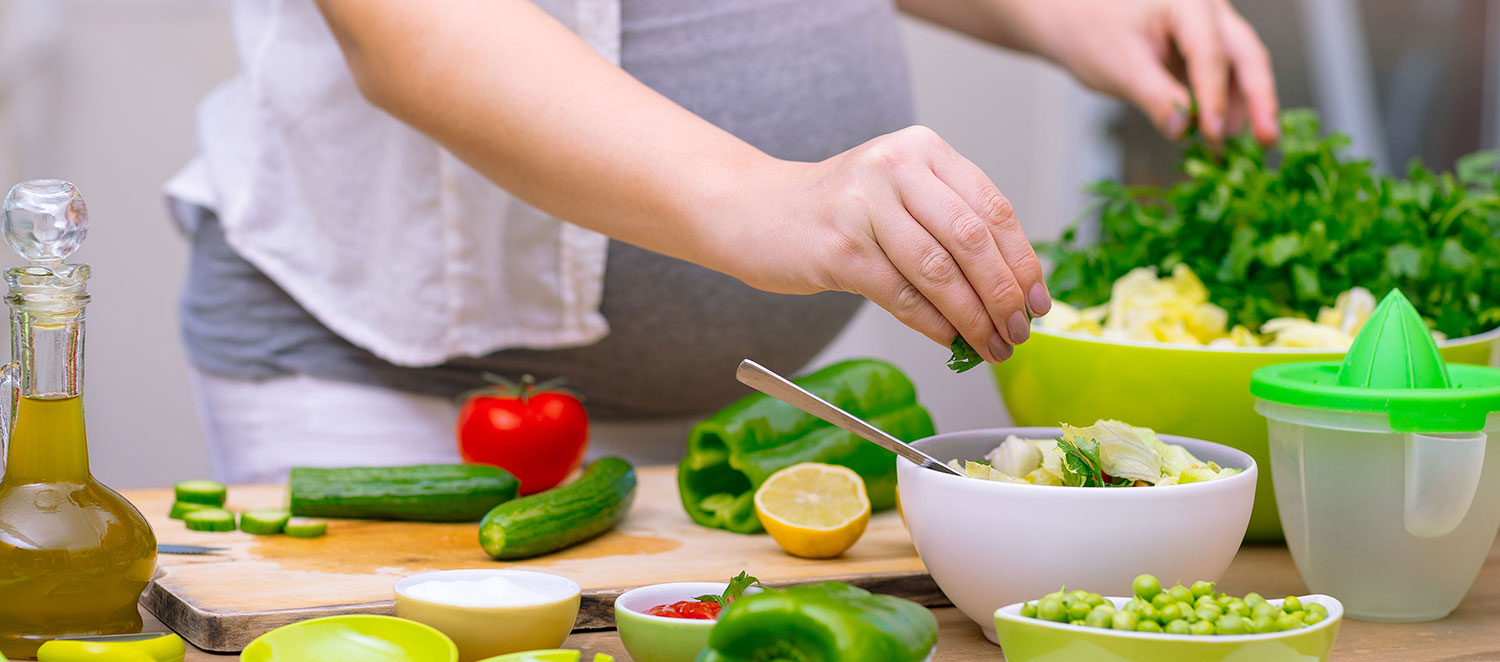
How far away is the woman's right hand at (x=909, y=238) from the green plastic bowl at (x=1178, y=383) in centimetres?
24

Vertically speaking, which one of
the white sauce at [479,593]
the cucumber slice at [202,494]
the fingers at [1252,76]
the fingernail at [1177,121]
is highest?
the fingers at [1252,76]

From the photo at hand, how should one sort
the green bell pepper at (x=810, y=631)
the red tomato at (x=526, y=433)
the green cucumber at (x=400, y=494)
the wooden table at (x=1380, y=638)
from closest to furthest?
the green bell pepper at (x=810, y=631)
the wooden table at (x=1380, y=638)
the green cucumber at (x=400, y=494)
the red tomato at (x=526, y=433)

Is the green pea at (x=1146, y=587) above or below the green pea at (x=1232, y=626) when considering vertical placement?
above

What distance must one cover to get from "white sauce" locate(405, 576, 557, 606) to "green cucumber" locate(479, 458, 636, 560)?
7.3 inches

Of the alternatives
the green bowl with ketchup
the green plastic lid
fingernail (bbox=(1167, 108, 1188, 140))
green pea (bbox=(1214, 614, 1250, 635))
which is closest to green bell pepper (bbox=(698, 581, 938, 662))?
the green bowl with ketchup

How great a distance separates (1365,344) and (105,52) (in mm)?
2763

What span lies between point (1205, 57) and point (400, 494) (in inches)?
40.5

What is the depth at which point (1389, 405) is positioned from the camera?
81 cm

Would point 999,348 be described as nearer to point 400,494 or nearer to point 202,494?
point 400,494

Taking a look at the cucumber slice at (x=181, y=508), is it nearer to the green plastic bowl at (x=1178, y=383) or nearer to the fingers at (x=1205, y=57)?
the green plastic bowl at (x=1178, y=383)

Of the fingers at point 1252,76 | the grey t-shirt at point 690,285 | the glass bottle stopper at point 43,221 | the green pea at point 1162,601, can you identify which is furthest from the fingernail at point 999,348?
the fingers at point 1252,76

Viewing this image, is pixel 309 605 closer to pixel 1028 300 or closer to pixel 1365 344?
pixel 1028 300

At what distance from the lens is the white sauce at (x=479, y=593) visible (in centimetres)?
75

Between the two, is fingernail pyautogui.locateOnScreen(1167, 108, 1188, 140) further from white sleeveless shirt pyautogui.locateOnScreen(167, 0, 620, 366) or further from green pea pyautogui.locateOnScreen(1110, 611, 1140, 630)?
green pea pyautogui.locateOnScreen(1110, 611, 1140, 630)
